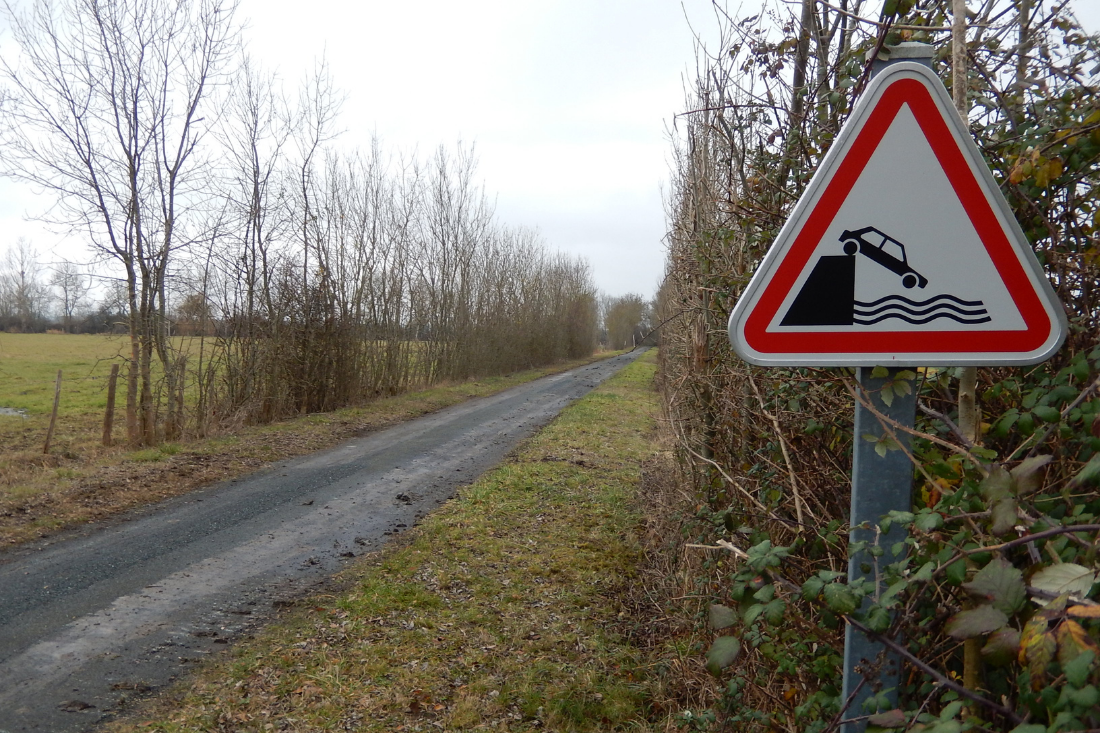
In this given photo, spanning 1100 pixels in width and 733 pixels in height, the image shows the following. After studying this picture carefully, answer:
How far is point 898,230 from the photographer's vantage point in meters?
1.39

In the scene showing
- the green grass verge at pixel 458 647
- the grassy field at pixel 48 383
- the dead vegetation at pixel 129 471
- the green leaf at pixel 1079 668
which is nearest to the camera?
the green leaf at pixel 1079 668

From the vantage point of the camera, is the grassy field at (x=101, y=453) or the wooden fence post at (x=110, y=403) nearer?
the grassy field at (x=101, y=453)

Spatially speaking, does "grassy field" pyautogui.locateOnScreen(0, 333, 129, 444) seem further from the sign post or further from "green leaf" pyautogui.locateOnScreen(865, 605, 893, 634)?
"green leaf" pyautogui.locateOnScreen(865, 605, 893, 634)

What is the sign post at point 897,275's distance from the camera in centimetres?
135

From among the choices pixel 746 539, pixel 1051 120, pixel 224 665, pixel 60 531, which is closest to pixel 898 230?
pixel 1051 120

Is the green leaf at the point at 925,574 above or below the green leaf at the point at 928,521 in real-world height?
below

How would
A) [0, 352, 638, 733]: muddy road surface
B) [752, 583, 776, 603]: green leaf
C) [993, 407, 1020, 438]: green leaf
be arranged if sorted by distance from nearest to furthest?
[752, 583, 776, 603]: green leaf
[993, 407, 1020, 438]: green leaf
[0, 352, 638, 733]: muddy road surface

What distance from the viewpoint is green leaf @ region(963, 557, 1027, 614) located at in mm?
1084

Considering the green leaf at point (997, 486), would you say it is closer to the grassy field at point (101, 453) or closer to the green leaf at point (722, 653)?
the green leaf at point (722, 653)

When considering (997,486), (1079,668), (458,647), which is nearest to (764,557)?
(997,486)

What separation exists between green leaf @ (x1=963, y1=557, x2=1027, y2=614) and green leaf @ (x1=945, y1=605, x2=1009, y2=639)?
0.02 m

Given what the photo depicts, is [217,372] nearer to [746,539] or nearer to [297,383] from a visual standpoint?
[297,383]

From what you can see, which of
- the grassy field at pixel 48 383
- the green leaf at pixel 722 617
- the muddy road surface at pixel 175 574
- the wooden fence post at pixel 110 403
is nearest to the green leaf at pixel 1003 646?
the green leaf at pixel 722 617

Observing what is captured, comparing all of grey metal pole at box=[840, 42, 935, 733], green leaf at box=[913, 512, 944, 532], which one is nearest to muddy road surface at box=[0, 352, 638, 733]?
grey metal pole at box=[840, 42, 935, 733]
